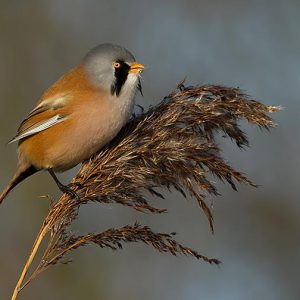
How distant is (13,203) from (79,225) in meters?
1.41

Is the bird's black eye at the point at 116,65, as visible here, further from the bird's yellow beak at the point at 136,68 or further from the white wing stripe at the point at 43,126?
the white wing stripe at the point at 43,126

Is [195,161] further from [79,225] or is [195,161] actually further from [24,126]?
[79,225]

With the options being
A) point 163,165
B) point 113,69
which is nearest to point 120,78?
point 113,69

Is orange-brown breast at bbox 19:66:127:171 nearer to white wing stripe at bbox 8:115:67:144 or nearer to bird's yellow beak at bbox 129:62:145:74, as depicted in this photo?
white wing stripe at bbox 8:115:67:144

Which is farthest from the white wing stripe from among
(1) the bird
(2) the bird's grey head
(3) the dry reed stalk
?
(3) the dry reed stalk

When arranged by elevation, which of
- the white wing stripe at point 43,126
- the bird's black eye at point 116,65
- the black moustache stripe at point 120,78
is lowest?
the white wing stripe at point 43,126

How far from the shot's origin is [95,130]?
514cm

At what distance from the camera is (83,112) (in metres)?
5.31

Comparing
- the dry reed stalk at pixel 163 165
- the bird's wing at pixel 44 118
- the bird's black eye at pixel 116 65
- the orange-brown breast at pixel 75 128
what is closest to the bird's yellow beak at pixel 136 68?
the bird's black eye at pixel 116 65

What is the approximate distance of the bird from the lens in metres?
5.15

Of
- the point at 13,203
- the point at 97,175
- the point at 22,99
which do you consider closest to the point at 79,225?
the point at 13,203

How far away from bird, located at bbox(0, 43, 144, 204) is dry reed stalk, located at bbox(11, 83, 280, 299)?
590 millimetres

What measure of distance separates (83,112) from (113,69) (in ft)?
1.22

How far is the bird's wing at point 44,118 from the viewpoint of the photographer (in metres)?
5.42
